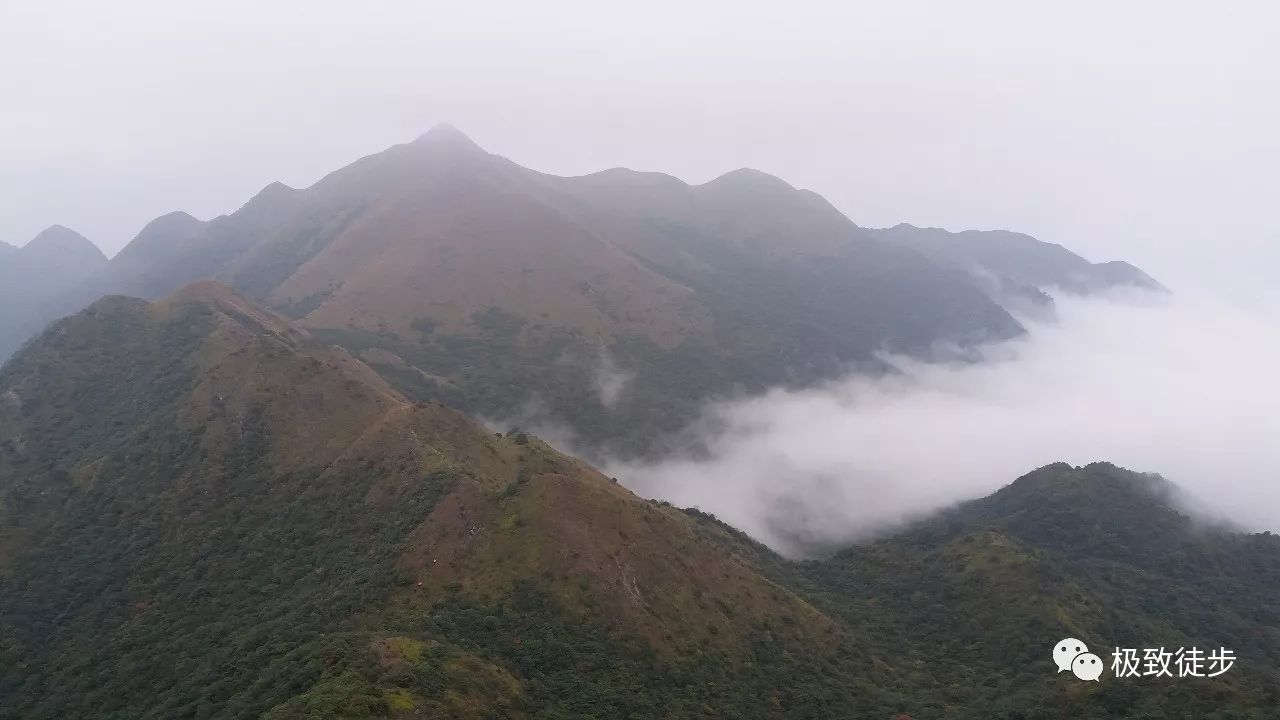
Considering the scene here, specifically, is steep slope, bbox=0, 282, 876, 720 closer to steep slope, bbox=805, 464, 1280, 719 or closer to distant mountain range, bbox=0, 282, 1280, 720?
distant mountain range, bbox=0, 282, 1280, 720

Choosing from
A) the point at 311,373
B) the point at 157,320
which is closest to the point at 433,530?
the point at 311,373

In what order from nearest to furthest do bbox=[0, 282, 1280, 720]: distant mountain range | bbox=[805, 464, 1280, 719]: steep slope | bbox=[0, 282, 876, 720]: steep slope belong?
bbox=[0, 282, 876, 720]: steep slope → bbox=[0, 282, 1280, 720]: distant mountain range → bbox=[805, 464, 1280, 719]: steep slope

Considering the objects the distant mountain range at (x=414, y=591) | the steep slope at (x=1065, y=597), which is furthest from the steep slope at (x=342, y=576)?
the steep slope at (x=1065, y=597)

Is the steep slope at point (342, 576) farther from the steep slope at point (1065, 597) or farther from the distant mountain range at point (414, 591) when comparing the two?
the steep slope at point (1065, 597)

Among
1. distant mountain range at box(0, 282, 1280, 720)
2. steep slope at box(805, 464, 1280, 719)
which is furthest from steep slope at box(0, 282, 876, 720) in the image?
steep slope at box(805, 464, 1280, 719)

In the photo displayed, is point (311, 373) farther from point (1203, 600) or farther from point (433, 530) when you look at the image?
point (1203, 600)

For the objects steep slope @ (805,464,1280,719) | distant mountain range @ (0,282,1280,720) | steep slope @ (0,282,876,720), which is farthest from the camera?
steep slope @ (805,464,1280,719)

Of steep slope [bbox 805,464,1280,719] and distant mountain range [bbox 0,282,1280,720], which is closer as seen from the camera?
distant mountain range [bbox 0,282,1280,720]

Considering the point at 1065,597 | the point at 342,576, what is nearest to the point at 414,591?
the point at 342,576
